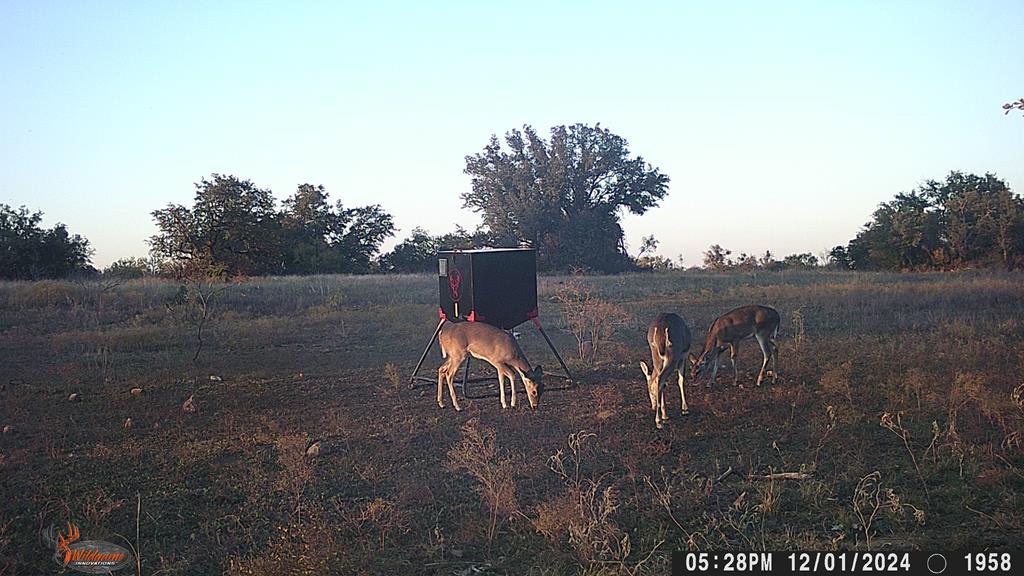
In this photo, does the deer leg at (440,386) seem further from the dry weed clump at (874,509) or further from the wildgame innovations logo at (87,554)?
the dry weed clump at (874,509)

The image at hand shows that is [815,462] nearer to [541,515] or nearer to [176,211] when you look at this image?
[541,515]

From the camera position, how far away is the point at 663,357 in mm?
11219

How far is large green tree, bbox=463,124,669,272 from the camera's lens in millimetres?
54125

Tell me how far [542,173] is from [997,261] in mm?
28182

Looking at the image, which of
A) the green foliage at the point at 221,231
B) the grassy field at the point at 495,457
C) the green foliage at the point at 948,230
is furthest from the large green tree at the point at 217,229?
the green foliage at the point at 948,230

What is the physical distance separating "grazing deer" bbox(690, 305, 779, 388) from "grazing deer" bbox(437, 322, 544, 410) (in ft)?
10.6

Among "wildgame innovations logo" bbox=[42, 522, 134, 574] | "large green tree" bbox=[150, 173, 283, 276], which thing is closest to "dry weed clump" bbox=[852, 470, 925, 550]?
"wildgame innovations logo" bbox=[42, 522, 134, 574]

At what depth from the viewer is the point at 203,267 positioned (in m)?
25.8

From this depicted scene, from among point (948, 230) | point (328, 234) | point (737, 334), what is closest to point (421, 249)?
point (328, 234)

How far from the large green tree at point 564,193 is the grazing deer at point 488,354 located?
4069 cm

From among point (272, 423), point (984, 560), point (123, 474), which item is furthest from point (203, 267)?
point (984, 560)
